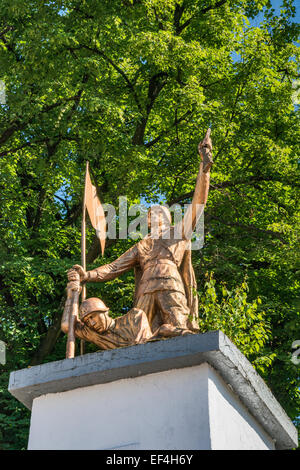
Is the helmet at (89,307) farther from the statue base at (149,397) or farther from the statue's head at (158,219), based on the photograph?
the statue's head at (158,219)

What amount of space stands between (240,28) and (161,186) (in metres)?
3.83

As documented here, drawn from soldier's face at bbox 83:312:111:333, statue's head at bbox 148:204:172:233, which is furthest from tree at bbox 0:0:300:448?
soldier's face at bbox 83:312:111:333

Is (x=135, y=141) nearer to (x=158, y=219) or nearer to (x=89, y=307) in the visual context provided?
(x=158, y=219)

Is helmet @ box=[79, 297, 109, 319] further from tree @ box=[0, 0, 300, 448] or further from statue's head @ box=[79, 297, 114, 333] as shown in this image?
tree @ box=[0, 0, 300, 448]

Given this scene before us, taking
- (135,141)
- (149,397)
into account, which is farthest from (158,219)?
(135,141)

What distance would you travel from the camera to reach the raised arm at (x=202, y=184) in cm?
695

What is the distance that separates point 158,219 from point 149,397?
2.93 metres

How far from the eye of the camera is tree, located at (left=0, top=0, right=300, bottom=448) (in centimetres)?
1240

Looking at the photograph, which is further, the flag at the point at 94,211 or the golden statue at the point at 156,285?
the flag at the point at 94,211

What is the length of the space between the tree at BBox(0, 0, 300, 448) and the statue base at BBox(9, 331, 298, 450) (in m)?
6.70

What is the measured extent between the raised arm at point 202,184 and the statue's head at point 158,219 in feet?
1.07

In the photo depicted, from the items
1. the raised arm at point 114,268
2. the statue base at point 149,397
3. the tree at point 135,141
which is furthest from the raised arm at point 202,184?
the tree at point 135,141

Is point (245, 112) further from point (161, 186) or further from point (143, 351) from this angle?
point (143, 351)
